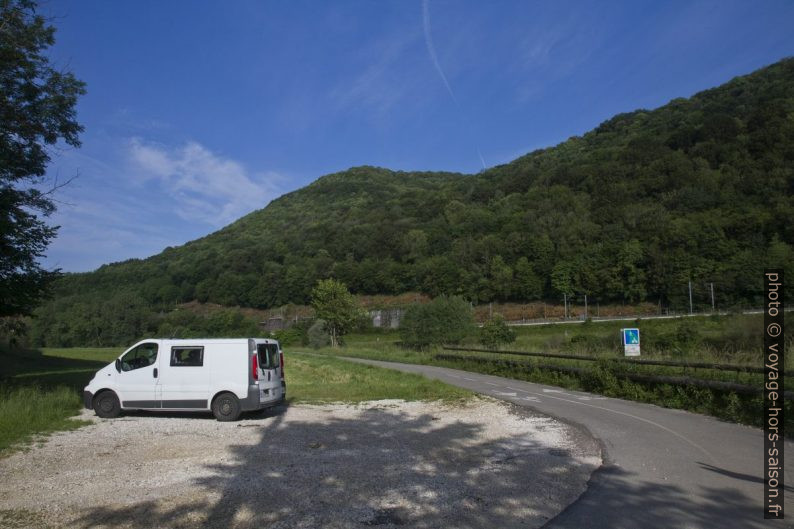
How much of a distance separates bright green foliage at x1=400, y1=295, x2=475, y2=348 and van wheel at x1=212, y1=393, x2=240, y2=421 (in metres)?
39.4

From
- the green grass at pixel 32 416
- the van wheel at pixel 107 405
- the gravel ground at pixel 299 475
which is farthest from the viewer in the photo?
the van wheel at pixel 107 405

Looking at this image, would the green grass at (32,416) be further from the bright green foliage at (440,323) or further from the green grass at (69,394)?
the bright green foliage at (440,323)

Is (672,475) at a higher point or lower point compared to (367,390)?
higher

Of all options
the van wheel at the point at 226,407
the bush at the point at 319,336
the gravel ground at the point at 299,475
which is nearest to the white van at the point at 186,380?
the van wheel at the point at 226,407

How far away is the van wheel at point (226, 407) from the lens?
38.4 feet

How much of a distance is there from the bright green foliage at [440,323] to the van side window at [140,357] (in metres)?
39.7

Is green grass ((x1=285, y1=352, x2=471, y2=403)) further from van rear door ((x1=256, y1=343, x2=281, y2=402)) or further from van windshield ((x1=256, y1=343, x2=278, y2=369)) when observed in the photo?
van windshield ((x1=256, y1=343, x2=278, y2=369))

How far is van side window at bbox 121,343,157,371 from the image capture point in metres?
12.1

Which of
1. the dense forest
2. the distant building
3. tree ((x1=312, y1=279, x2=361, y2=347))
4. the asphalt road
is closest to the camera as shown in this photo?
the asphalt road

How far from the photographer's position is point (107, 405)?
39.3 ft

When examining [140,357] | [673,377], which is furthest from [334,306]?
[673,377]

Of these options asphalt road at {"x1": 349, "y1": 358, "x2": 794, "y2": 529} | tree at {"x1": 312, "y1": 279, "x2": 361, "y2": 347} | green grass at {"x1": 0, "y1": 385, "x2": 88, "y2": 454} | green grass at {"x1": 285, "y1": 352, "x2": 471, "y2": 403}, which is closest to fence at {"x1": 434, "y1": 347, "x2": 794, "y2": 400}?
asphalt road at {"x1": 349, "y1": 358, "x2": 794, "y2": 529}

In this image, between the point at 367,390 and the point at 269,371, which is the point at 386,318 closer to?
the point at 367,390

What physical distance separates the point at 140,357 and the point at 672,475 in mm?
10917
